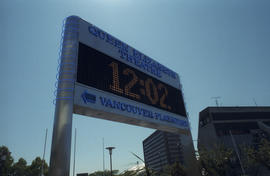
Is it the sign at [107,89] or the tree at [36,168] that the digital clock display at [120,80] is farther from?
the tree at [36,168]

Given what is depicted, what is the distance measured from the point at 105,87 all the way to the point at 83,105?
1237mm

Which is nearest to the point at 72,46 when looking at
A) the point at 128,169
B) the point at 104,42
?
the point at 104,42

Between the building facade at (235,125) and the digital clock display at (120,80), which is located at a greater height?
the building facade at (235,125)

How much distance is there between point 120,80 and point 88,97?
1.81 m

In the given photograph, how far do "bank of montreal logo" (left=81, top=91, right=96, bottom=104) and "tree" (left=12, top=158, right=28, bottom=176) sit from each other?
174ft

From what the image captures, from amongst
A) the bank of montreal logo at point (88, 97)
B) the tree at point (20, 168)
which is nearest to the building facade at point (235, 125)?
the bank of montreal logo at point (88, 97)

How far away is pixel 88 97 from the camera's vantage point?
6031mm

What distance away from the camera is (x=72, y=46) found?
21.0 ft

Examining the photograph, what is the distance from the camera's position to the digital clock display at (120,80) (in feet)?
21.3

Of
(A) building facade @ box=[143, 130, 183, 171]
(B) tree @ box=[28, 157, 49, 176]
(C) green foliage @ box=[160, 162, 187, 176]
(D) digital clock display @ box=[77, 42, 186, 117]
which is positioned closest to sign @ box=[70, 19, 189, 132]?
(D) digital clock display @ box=[77, 42, 186, 117]

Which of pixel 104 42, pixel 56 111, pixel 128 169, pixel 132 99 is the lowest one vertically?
pixel 128 169

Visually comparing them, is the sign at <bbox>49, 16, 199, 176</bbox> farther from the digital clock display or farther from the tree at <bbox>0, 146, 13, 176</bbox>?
the tree at <bbox>0, 146, 13, 176</bbox>

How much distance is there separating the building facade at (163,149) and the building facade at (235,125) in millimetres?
60310

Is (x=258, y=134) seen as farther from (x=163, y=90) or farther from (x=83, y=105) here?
(x=83, y=105)
